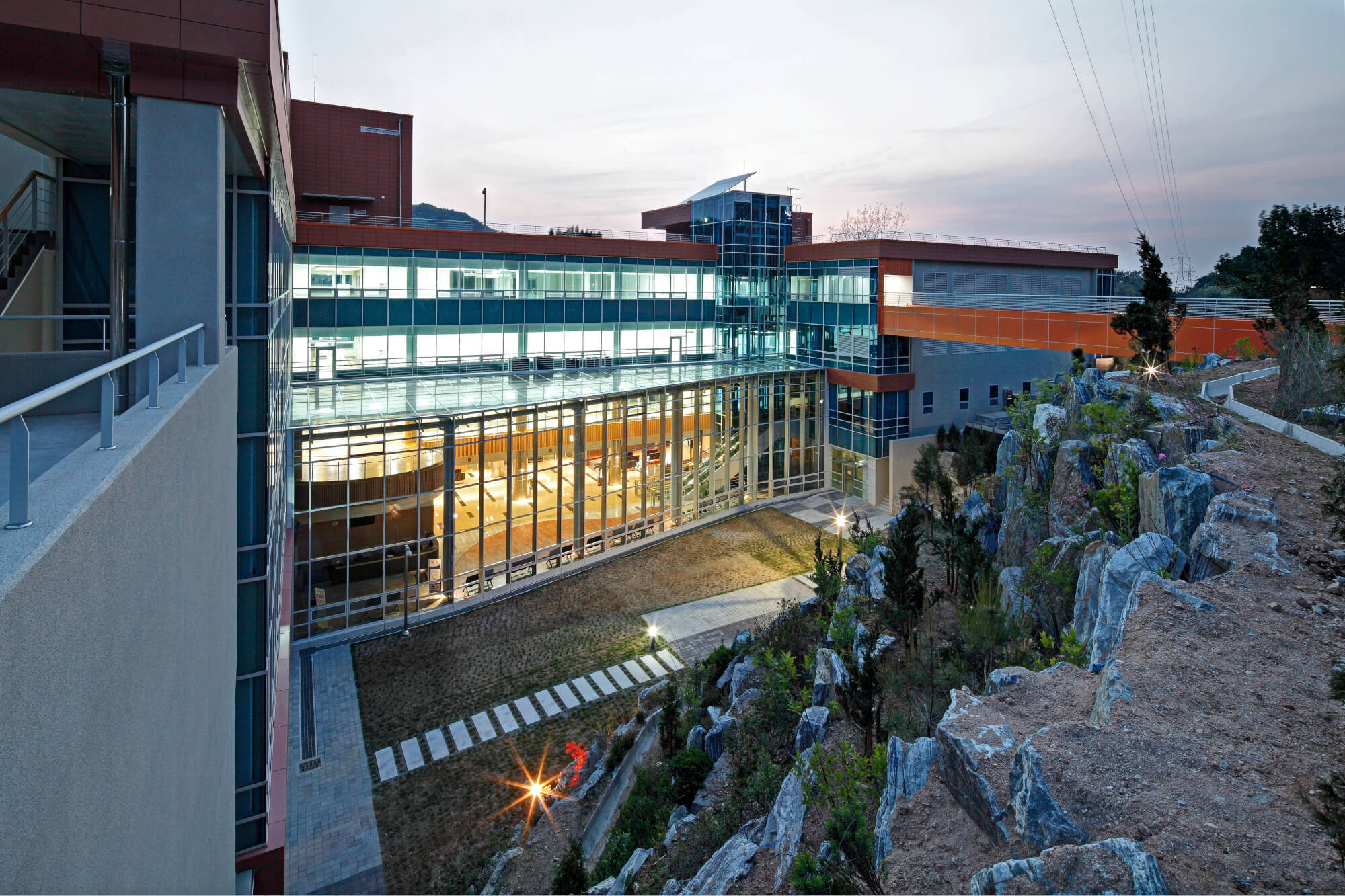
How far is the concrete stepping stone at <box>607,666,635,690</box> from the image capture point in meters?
20.9

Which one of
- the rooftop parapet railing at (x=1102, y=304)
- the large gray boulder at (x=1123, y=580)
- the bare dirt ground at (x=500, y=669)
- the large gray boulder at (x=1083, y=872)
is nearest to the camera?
the large gray boulder at (x=1083, y=872)

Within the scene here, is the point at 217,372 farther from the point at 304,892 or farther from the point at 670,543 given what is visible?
the point at 670,543

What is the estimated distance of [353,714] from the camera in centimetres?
1953

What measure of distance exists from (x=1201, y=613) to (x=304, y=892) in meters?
15.5

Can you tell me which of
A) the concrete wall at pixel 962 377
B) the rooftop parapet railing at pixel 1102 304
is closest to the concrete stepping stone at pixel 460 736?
the rooftop parapet railing at pixel 1102 304

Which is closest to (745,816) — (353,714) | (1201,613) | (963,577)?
(1201,613)

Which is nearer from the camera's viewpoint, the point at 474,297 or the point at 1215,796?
the point at 1215,796

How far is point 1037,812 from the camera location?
6.24 meters

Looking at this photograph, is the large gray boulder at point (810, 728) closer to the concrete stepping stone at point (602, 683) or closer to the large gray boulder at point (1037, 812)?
the large gray boulder at point (1037, 812)

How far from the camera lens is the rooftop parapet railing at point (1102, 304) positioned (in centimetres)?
1962

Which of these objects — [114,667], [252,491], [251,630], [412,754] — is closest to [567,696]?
[412,754]

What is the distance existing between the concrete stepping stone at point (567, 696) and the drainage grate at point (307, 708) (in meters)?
Result: 6.02

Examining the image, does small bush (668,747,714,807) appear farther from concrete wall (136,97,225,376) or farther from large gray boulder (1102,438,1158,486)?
concrete wall (136,97,225,376)

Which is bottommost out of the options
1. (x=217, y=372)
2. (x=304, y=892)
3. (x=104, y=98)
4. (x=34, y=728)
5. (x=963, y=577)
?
(x=304, y=892)
